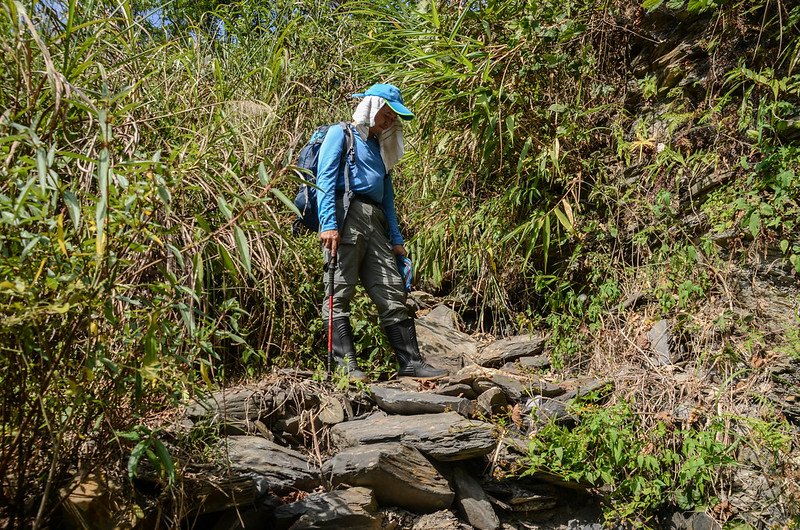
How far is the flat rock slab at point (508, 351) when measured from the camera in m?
5.30

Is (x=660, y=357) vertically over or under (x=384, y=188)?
under

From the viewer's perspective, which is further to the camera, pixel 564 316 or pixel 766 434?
pixel 564 316

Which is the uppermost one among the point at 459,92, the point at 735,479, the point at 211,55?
the point at 211,55

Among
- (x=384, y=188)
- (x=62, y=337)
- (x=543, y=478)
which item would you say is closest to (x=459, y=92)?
(x=384, y=188)

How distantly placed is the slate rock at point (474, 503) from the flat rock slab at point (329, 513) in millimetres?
605

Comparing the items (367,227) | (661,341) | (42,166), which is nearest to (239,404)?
(367,227)

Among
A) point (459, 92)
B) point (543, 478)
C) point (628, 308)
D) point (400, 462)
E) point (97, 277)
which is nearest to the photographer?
point (97, 277)

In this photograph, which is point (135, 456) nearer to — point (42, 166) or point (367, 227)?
point (42, 166)

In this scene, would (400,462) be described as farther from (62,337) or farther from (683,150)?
(683,150)

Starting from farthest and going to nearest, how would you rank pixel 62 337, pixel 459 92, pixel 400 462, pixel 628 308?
pixel 459 92, pixel 628 308, pixel 400 462, pixel 62 337

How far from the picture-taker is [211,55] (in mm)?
5910

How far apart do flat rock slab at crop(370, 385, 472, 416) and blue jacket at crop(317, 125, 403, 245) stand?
3.40ft

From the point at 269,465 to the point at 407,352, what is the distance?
1.43 m

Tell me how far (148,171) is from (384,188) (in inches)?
86.0
